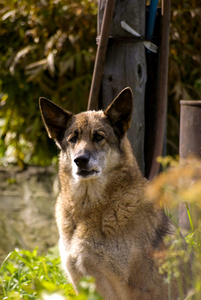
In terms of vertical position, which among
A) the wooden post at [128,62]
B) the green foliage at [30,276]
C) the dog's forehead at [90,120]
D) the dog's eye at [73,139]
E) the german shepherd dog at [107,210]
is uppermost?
the wooden post at [128,62]

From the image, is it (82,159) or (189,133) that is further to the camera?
(189,133)

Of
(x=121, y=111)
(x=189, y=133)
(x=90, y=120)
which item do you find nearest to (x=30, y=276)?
(x=90, y=120)

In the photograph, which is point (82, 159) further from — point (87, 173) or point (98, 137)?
point (98, 137)

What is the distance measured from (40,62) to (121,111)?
10.9 feet

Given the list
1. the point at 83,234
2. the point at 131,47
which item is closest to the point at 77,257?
the point at 83,234

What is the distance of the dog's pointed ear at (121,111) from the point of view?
11.8ft

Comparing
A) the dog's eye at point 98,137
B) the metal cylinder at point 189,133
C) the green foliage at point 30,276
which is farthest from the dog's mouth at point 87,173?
the metal cylinder at point 189,133

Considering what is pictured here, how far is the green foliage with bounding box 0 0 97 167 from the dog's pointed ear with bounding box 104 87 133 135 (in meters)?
3.10

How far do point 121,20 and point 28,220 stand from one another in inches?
148

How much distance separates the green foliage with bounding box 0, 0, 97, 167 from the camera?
672 centimetres

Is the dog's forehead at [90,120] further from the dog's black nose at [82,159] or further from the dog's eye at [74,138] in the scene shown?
the dog's black nose at [82,159]

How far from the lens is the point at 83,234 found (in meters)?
3.33

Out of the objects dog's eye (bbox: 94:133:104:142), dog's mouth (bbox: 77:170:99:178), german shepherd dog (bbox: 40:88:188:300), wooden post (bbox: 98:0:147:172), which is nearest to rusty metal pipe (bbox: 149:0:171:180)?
wooden post (bbox: 98:0:147:172)

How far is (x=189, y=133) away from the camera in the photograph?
177 inches
